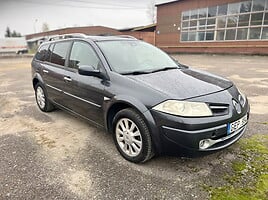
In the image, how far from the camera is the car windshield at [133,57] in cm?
328

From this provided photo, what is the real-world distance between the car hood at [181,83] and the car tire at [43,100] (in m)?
2.74

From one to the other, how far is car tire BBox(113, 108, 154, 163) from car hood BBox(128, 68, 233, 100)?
44cm

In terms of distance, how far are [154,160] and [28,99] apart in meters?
4.97

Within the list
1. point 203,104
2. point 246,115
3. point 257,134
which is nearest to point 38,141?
point 203,104

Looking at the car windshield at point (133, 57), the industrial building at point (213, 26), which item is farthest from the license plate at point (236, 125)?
the industrial building at point (213, 26)

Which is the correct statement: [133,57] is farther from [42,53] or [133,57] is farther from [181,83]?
[42,53]

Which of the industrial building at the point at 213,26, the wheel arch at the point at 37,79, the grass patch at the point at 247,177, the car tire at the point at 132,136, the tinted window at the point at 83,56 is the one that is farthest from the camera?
the industrial building at the point at 213,26

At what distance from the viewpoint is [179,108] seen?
250 cm

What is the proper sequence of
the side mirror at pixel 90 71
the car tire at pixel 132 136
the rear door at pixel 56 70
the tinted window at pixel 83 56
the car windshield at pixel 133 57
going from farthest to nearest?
the rear door at pixel 56 70 → the tinted window at pixel 83 56 → the car windshield at pixel 133 57 → the side mirror at pixel 90 71 → the car tire at pixel 132 136

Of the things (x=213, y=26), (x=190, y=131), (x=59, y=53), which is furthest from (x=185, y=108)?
(x=213, y=26)

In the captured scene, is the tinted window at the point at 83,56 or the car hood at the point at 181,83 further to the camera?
the tinted window at the point at 83,56

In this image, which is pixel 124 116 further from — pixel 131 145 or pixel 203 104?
pixel 203 104

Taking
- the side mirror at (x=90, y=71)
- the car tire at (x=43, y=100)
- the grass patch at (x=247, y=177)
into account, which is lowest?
the grass patch at (x=247, y=177)

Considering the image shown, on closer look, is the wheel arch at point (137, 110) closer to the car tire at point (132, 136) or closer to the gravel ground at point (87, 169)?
the car tire at point (132, 136)
